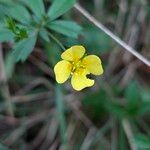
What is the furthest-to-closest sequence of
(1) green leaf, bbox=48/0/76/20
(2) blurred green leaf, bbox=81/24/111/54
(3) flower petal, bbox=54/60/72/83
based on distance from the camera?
(2) blurred green leaf, bbox=81/24/111/54 → (1) green leaf, bbox=48/0/76/20 → (3) flower petal, bbox=54/60/72/83

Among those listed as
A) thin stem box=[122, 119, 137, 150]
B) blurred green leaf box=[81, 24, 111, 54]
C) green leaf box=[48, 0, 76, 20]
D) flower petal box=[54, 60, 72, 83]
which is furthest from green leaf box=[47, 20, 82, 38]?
thin stem box=[122, 119, 137, 150]

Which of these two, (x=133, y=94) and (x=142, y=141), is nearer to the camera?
(x=142, y=141)

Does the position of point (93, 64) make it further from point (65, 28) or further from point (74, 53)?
point (65, 28)

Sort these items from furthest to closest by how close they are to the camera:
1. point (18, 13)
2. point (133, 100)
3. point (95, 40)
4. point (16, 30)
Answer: point (95, 40), point (133, 100), point (18, 13), point (16, 30)

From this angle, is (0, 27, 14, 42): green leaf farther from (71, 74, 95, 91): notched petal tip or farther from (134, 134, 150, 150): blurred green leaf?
(134, 134, 150, 150): blurred green leaf

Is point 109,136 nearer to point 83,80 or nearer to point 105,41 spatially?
point 105,41

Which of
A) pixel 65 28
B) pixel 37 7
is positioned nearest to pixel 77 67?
pixel 65 28

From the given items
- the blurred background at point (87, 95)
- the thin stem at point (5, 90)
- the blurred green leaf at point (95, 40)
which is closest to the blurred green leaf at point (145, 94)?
the blurred background at point (87, 95)

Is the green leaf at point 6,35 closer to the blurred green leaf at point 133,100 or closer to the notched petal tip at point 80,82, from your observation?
the notched petal tip at point 80,82
